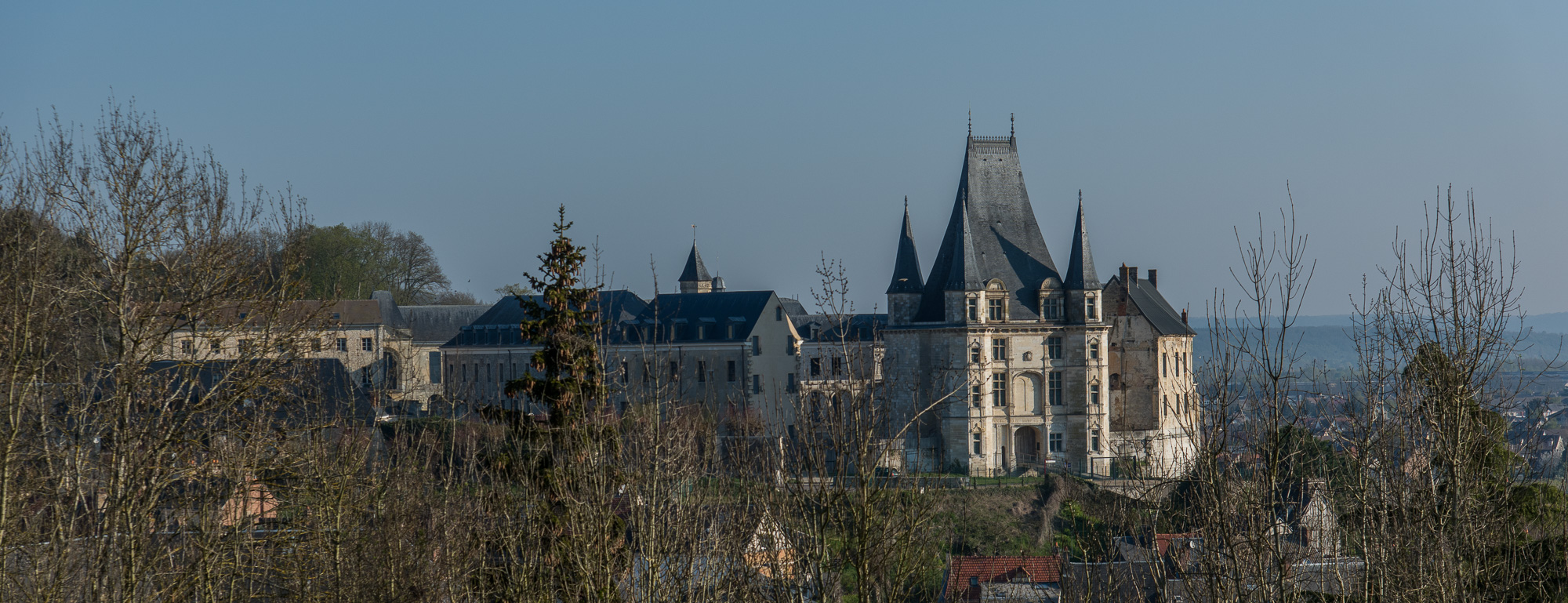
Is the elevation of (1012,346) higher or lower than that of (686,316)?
lower

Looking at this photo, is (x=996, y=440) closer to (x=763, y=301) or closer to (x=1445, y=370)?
(x=763, y=301)

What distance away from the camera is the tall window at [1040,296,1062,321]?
202ft

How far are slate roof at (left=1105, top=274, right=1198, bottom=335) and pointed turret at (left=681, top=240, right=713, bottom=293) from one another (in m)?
31.6

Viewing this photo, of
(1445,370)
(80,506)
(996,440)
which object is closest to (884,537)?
(1445,370)

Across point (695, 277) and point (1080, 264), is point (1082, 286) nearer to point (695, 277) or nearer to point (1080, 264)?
point (1080, 264)

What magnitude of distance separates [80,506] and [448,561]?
26.9 feet

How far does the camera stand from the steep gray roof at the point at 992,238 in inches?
2400

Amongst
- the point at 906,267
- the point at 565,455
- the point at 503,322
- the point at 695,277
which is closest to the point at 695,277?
the point at 695,277

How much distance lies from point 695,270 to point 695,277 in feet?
2.46

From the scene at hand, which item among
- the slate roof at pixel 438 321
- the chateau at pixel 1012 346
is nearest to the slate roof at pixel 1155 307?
the chateau at pixel 1012 346

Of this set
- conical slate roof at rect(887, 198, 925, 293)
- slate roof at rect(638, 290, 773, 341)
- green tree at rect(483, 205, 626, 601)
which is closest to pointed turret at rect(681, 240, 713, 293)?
slate roof at rect(638, 290, 773, 341)

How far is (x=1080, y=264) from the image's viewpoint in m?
61.9

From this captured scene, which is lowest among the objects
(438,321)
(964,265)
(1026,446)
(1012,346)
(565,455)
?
(1026,446)

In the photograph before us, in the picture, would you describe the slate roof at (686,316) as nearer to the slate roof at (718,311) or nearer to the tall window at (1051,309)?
the slate roof at (718,311)
